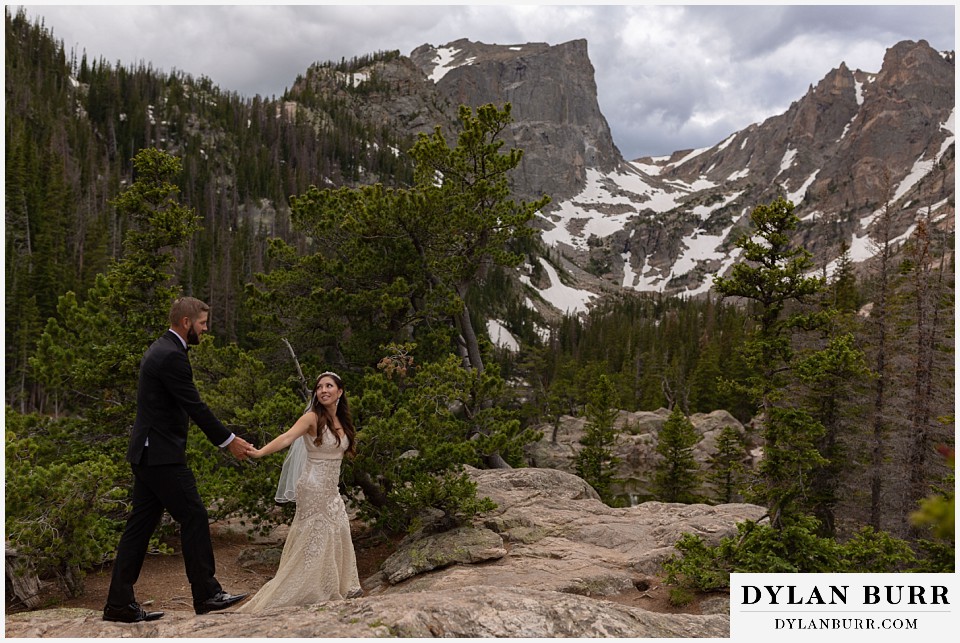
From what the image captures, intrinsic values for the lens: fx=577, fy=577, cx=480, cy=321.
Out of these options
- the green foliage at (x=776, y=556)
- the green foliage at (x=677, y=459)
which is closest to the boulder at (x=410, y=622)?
the green foliage at (x=776, y=556)

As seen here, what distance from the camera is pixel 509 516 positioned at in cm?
1069

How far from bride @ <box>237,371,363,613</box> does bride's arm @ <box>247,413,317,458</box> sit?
10 mm

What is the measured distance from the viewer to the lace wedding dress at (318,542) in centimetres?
601

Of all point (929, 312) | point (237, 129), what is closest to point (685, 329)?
point (929, 312)

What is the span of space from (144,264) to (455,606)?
Answer: 10.5m

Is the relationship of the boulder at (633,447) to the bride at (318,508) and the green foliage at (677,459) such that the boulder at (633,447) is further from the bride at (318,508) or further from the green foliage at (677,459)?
the bride at (318,508)

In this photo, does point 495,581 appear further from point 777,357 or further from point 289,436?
point 777,357

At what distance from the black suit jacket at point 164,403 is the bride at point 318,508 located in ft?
3.69

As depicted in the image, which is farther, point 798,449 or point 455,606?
point 798,449

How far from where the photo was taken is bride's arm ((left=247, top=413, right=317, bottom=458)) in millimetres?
5516

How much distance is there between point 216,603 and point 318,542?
3.65 feet

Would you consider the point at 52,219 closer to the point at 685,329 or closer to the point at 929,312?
the point at 929,312

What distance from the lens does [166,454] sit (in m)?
5.03

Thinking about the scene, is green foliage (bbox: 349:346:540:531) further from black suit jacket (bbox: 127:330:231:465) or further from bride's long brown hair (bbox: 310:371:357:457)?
black suit jacket (bbox: 127:330:231:465)
